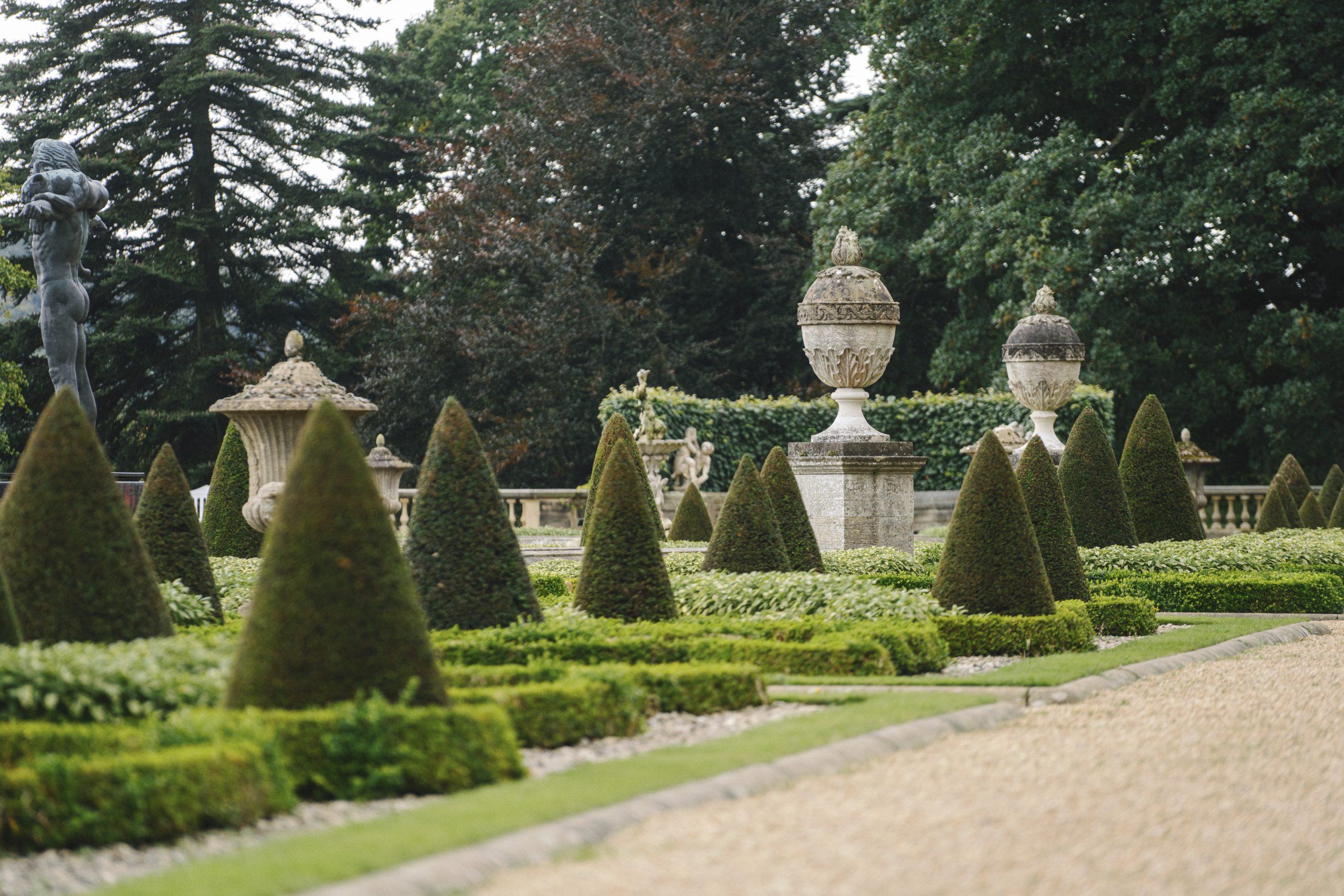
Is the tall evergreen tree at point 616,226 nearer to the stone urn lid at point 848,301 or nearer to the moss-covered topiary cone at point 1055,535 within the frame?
the stone urn lid at point 848,301

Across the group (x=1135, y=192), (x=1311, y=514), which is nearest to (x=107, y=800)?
(x=1311, y=514)

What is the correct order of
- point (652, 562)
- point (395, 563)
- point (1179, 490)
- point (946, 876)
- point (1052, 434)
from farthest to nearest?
point (1052, 434) → point (1179, 490) → point (652, 562) → point (395, 563) → point (946, 876)

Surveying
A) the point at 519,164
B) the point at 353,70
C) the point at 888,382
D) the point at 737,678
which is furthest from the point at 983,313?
the point at 737,678

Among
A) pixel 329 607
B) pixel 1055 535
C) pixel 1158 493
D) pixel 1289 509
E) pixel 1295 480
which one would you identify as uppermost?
pixel 1295 480

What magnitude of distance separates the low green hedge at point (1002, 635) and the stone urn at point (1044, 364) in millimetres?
9283

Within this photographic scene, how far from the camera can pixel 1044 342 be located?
20.7m

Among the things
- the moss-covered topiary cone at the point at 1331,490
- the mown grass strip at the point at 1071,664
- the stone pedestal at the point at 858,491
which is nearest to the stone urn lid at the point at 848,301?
the stone pedestal at the point at 858,491

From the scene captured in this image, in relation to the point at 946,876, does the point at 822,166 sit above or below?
above

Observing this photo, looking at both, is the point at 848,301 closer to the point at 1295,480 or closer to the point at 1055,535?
the point at 1055,535

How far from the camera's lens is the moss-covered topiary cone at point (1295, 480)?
75.5 ft

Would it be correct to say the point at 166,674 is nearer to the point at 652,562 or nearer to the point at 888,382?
the point at 652,562

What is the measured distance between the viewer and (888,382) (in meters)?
34.2

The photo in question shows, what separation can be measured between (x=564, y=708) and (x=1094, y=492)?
11.3 metres

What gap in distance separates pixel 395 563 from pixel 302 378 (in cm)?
647
